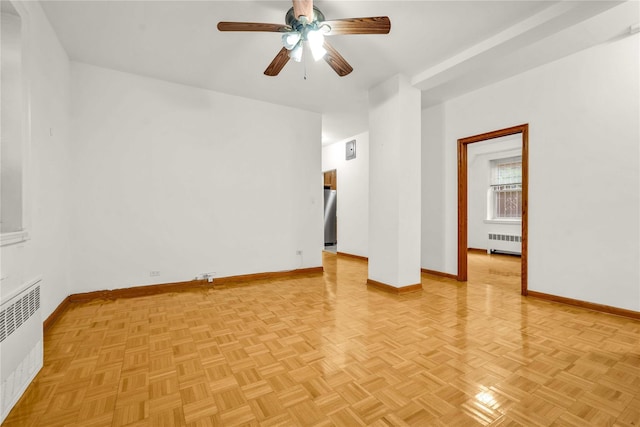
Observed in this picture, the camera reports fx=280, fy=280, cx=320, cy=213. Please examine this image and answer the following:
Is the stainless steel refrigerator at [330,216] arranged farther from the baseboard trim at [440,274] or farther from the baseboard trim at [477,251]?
the baseboard trim at [477,251]

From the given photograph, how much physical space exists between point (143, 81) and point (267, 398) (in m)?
4.01

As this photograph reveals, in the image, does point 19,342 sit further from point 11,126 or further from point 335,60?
point 335,60

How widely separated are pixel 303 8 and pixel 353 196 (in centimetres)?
470

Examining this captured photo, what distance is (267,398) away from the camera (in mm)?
1566

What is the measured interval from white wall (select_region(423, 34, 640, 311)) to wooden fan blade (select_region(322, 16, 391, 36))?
256 centimetres

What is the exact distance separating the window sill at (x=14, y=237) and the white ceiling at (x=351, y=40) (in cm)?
198

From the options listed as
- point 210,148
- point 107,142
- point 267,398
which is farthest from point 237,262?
point 267,398

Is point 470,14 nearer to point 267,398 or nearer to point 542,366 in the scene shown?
point 542,366

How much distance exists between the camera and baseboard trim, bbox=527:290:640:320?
2779 mm

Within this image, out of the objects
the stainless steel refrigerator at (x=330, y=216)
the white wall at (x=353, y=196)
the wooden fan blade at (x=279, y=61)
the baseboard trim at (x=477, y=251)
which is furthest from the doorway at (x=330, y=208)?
the wooden fan blade at (x=279, y=61)

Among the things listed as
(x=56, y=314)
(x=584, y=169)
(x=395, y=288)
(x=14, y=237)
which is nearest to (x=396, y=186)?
(x=395, y=288)

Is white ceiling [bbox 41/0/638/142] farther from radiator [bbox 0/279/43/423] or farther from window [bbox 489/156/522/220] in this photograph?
window [bbox 489/156/522/220]

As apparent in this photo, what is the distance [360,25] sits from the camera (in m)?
2.14

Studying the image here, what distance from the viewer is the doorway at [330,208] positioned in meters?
7.22
